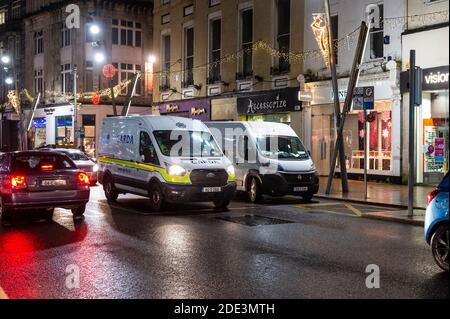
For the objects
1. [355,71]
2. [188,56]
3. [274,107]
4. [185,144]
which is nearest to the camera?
[185,144]

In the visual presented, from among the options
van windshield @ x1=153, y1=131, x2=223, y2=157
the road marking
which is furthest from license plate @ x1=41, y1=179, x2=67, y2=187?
the road marking

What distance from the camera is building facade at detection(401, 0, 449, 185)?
62.0ft

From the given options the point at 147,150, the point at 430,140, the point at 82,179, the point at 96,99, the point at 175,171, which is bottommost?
the point at 82,179

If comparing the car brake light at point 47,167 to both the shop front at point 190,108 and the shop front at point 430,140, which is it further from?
the shop front at point 190,108

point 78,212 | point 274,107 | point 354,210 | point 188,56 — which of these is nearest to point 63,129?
point 188,56

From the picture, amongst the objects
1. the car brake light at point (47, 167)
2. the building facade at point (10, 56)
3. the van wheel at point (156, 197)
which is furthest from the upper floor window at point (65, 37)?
the car brake light at point (47, 167)

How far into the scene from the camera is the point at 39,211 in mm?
13297

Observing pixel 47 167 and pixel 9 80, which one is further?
pixel 9 80

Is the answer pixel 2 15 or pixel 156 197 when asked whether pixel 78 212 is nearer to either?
pixel 156 197

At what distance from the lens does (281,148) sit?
16.3 metres

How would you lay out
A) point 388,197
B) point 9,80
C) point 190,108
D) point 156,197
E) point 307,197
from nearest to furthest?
point 156,197 < point 307,197 < point 388,197 < point 190,108 < point 9,80

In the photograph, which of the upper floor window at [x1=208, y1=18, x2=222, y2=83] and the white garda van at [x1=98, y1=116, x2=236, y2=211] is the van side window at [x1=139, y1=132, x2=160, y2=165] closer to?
the white garda van at [x1=98, y1=116, x2=236, y2=211]

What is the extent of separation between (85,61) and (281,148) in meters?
28.5

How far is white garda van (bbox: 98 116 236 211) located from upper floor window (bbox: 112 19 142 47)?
28484 millimetres
